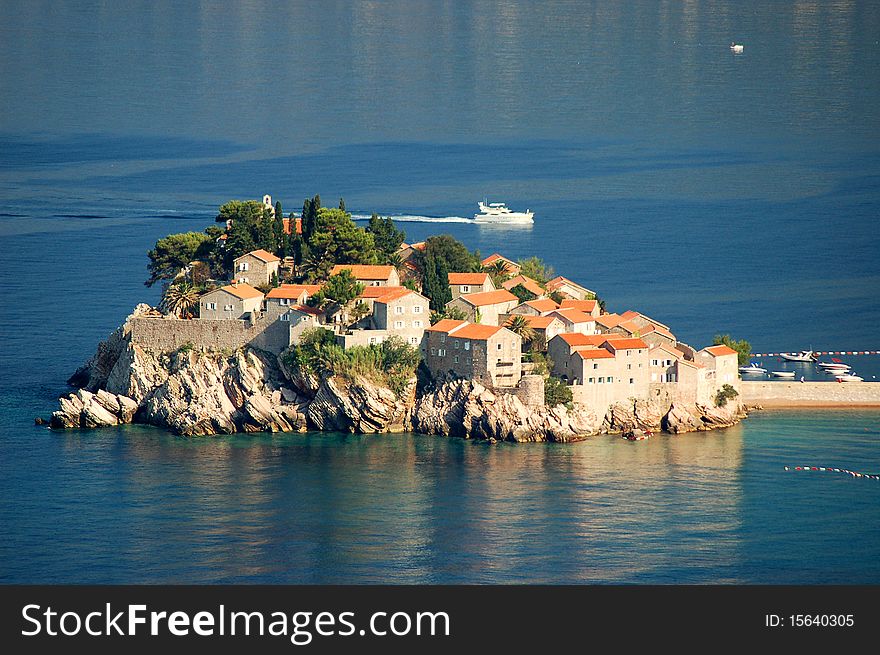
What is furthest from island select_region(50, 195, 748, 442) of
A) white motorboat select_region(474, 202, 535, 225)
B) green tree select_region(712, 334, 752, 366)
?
white motorboat select_region(474, 202, 535, 225)

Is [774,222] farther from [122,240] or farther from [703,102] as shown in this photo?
[703,102]

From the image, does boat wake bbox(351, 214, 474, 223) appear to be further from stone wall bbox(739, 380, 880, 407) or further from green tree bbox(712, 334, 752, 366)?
stone wall bbox(739, 380, 880, 407)

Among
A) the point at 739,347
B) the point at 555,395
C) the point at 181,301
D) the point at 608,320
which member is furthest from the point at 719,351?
the point at 181,301

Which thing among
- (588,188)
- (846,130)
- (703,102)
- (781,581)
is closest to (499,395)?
(781,581)

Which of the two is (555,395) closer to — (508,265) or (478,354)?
(478,354)

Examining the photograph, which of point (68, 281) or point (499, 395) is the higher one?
point (68, 281)

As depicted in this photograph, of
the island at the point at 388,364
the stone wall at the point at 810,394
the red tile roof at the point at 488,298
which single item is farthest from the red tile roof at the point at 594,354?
the stone wall at the point at 810,394
